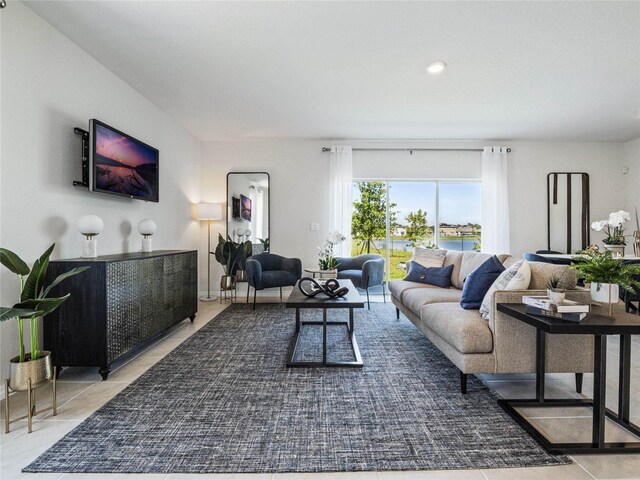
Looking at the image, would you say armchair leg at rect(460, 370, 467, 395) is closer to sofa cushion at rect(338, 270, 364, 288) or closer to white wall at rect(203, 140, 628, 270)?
sofa cushion at rect(338, 270, 364, 288)

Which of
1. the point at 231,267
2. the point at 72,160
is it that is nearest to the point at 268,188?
the point at 231,267

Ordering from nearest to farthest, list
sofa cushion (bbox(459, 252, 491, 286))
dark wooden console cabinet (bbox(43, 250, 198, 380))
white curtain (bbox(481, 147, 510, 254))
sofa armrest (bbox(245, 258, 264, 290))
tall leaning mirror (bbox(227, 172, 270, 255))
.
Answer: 1. dark wooden console cabinet (bbox(43, 250, 198, 380))
2. sofa cushion (bbox(459, 252, 491, 286))
3. sofa armrest (bbox(245, 258, 264, 290))
4. white curtain (bbox(481, 147, 510, 254))
5. tall leaning mirror (bbox(227, 172, 270, 255))

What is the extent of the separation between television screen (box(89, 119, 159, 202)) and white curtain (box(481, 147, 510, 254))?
4.96 metres

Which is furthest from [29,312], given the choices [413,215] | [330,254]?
[413,215]

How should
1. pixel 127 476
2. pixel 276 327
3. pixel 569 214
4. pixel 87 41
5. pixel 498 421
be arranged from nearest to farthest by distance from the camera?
1. pixel 127 476
2. pixel 498 421
3. pixel 87 41
4. pixel 276 327
5. pixel 569 214

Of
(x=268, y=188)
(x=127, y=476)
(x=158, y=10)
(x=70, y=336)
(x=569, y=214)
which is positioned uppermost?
(x=158, y=10)

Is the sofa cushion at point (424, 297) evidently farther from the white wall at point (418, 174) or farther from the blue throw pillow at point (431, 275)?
the white wall at point (418, 174)

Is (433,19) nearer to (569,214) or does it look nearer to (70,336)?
(70,336)

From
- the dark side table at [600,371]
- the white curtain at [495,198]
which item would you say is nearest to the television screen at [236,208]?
the white curtain at [495,198]

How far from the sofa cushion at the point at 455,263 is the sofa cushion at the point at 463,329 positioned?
119 centimetres

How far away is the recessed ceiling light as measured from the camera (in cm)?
298

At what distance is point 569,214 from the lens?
547cm

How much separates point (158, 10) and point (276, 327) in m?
3.02

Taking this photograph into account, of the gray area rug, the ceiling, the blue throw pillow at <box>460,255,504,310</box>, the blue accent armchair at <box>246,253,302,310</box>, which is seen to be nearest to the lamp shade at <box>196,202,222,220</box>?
the blue accent armchair at <box>246,253,302,310</box>
